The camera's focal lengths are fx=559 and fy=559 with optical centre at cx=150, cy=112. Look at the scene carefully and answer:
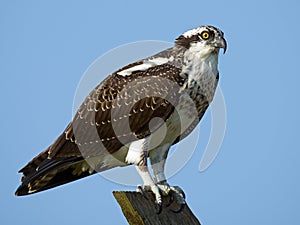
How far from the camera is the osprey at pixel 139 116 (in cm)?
662

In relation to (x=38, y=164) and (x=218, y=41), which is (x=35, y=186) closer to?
(x=38, y=164)

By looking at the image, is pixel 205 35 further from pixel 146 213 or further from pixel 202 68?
pixel 146 213

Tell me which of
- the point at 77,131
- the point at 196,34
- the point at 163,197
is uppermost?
the point at 196,34

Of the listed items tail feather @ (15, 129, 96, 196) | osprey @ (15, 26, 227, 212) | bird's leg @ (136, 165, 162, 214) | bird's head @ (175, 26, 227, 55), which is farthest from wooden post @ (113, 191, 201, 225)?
bird's head @ (175, 26, 227, 55)

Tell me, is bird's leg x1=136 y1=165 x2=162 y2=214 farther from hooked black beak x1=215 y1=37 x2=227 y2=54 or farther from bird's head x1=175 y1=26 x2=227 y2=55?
hooked black beak x1=215 y1=37 x2=227 y2=54

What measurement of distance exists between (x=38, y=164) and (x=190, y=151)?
75.9 inches

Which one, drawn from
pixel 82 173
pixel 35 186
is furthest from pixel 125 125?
pixel 35 186

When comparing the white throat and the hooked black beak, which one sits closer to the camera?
the white throat

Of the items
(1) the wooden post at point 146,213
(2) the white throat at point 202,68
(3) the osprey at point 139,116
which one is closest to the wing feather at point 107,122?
(3) the osprey at point 139,116

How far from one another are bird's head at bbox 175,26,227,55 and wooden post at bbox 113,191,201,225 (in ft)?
8.25

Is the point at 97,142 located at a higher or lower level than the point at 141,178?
higher

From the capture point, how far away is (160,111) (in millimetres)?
6559

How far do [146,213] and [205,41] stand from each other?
2998 millimetres

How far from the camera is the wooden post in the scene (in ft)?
15.2
